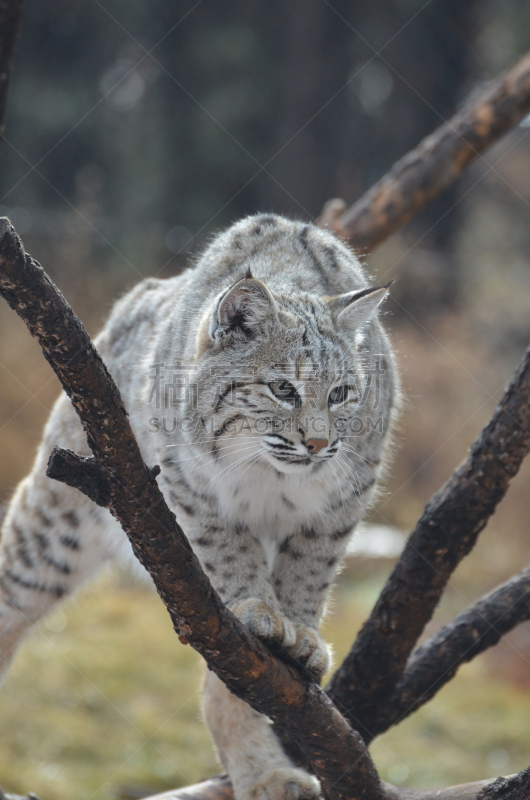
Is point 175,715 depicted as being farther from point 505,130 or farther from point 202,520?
point 505,130

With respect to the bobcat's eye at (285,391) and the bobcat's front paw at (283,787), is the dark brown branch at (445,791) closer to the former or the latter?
the bobcat's front paw at (283,787)

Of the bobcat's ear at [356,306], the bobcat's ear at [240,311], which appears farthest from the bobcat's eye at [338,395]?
the bobcat's ear at [240,311]

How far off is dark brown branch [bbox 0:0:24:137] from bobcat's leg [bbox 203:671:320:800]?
107 inches

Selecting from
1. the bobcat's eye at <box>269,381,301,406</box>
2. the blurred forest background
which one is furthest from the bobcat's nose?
the blurred forest background

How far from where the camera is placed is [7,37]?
3.18 m

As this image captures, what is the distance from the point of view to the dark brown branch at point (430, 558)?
11.4ft

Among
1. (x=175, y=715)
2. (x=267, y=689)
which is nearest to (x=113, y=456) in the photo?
(x=267, y=689)

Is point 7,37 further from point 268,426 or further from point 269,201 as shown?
point 269,201

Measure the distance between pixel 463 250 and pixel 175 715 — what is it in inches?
597

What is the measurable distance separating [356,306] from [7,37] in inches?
68.5

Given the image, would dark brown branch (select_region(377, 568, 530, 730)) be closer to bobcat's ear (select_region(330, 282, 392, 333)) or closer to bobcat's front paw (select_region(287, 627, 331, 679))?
bobcat's front paw (select_region(287, 627, 331, 679))

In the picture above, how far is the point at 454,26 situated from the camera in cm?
1714

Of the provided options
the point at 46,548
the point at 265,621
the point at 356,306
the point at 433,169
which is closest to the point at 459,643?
the point at 265,621

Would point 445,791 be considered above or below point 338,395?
below
